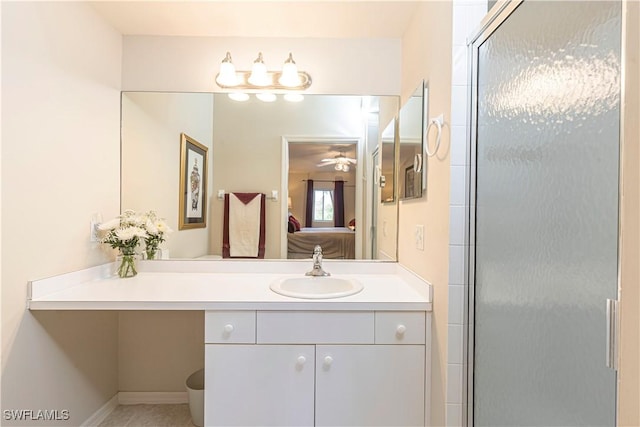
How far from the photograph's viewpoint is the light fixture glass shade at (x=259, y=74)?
5.85 feet

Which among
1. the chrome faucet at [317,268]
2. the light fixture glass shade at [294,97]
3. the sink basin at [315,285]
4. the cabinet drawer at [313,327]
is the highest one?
the light fixture glass shade at [294,97]

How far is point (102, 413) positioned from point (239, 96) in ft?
6.50

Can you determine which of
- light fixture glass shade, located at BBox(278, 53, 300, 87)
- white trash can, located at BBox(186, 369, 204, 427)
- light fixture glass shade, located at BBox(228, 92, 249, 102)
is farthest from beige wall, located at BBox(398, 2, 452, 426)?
white trash can, located at BBox(186, 369, 204, 427)

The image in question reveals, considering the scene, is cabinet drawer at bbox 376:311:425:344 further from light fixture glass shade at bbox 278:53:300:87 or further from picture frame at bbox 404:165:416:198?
light fixture glass shade at bbox 278:53:300:87

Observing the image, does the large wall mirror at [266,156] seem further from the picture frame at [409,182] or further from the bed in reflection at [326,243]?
the picture frame at [409,182]

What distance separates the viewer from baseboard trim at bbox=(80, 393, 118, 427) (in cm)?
165

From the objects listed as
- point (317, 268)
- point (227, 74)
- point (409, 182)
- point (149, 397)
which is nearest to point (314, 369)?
point (317, 268)

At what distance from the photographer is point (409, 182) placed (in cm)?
161

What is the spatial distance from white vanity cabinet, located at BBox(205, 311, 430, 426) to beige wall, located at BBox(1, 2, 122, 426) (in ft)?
2.35

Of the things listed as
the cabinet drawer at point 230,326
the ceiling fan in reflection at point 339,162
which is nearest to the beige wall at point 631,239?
the cabinet drawer at point 230,326

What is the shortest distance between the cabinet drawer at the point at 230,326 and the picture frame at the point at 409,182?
95cm

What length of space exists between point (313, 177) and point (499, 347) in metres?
1.29

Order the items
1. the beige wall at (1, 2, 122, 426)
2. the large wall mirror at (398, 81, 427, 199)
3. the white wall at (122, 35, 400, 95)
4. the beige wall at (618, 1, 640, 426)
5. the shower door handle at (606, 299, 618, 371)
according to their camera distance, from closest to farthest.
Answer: the beige wall at (618, 1, 640, 426), the shower door handle at (606, 299, 618, 371), the beige wall at (1, 2, 122, 426), the large wall mirror at (398, 81, 427, 199), the white wall at (122, 35, 400, 95)

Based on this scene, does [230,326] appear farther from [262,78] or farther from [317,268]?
[262,78]
